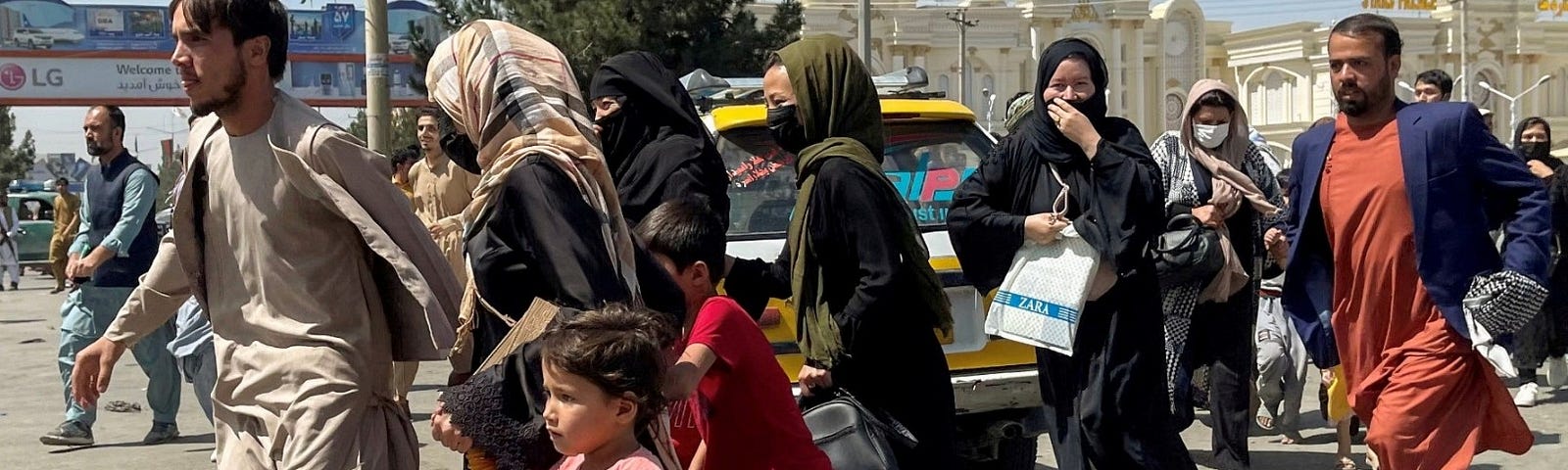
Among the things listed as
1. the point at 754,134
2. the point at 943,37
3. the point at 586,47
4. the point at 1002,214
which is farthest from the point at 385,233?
the point at 943,37

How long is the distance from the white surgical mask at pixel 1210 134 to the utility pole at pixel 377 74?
250 inches

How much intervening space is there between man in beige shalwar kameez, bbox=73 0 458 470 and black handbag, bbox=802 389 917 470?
106 centimetres

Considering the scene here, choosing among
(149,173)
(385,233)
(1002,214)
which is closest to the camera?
(385,233)

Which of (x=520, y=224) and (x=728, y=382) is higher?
(x=520, y=224)

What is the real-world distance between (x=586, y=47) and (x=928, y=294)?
931 inches

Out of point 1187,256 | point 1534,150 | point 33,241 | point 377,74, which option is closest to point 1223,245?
point 1187,256

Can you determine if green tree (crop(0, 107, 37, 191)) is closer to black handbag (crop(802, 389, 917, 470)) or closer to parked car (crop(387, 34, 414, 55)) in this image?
parked car (crop(387, 34, 414, 55))

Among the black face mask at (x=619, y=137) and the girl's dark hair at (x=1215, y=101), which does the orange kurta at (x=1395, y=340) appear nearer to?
the girl's dark hair at (x=1215, y=101)

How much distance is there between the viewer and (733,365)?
12.3ft

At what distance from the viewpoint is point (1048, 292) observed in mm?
5371

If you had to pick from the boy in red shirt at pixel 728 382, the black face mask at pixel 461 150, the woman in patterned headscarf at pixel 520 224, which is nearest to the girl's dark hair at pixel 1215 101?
the black face mask at pixel 461 150

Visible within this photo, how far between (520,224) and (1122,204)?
8.10ft

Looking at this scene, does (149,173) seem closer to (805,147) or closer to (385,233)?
(805,147)

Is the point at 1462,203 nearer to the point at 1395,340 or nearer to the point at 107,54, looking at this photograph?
the point at 1395,340
